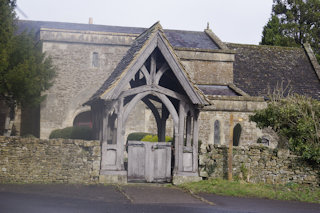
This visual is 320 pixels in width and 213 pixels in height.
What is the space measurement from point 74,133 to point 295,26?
75.9 feet

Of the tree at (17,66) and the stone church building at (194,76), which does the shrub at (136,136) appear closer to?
the stone church building at (194,76)

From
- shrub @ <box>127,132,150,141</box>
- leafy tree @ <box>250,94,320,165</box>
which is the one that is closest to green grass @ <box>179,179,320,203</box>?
leafy tree @ <box>250,94,320,165</box>

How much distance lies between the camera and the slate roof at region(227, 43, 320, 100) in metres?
29.1

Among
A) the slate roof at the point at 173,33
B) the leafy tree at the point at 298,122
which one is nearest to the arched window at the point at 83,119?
the slate roof at the point at 173,33

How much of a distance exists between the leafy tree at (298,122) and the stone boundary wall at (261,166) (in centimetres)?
42

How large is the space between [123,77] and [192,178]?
3.62 metres

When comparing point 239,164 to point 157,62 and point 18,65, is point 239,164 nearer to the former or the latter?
point 157,62

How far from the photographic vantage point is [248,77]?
2980cm

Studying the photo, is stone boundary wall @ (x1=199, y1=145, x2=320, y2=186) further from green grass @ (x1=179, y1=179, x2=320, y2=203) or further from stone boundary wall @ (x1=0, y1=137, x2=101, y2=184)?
stone boundary wall @ (x1=0, y1=137, x2=101, y2=184)

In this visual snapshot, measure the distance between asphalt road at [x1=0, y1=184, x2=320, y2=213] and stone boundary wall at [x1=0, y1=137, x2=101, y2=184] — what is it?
71 centimetres

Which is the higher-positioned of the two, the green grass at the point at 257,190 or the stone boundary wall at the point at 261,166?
the stone boundary wall at the point at 261,166

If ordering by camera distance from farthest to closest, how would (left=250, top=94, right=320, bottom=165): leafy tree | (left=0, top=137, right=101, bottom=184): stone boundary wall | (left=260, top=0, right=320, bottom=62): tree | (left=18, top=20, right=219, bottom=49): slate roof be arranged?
(left=260, top=0, right=320, bottom=62): tree, (left=18, top=20, right=219, bottom=49): slate roof, (left=250, top=94, right=320, bottom=165): leafy tree, (left=0, top=137, right=101, bottom=184): stone boundary wall

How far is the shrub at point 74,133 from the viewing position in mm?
24606

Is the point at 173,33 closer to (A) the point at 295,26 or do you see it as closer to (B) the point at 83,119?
(B) the point at 83,119
